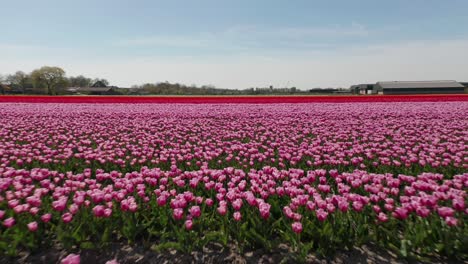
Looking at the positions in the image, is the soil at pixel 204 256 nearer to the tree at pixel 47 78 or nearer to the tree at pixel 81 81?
the tree at pixel 47 78

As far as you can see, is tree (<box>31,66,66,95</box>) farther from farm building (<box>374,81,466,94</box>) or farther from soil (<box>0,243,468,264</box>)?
farm building (<box>374,81,466,94</box>)

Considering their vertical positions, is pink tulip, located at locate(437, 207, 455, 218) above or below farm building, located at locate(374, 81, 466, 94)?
below

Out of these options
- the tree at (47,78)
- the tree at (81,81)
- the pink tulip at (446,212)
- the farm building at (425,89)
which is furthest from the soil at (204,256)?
the tree at (81,81)

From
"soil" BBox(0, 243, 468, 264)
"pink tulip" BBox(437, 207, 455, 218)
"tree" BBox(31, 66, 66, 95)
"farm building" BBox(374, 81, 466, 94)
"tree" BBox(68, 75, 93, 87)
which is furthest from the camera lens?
"tree" BBox(68, 75, 93, 87)

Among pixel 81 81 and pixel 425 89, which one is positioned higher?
pixel 81 81

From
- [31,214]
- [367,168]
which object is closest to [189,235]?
[31,214]

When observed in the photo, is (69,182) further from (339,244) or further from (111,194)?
(339,244)

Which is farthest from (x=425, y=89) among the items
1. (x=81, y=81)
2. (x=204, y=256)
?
(x=81, y=81)

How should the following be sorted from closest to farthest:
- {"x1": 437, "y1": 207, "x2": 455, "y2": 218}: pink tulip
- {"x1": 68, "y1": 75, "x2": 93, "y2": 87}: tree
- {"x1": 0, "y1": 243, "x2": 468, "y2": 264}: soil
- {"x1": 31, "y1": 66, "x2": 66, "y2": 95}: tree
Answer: {"x1": 437, "y1": 207, "x2": 455, "y2": 218}: pink tulip < {"x1": 0, "y1": 243, "x2": 468, "y2": 264}: soil < {"x1": 31, "y1": 66, "x2": 66, "y2": 95}: tree < {"x1": 68, "y1": 75, "x2": 93, "y2": 87}: tree

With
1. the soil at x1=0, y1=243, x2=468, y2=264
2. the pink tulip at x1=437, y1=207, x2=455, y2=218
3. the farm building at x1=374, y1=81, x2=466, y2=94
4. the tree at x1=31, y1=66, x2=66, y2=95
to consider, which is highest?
the tree at x1=31, y1=66, x2=66, y2=95

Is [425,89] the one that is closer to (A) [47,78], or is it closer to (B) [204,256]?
(B) [204,256]

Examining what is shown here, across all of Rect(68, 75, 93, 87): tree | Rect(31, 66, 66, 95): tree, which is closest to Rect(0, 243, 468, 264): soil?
Rect(31, 66, 66, 95): tree

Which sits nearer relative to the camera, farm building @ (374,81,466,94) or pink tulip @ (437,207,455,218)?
pink tulip @ (437,207,455,218)

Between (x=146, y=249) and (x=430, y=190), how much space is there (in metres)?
4.11
